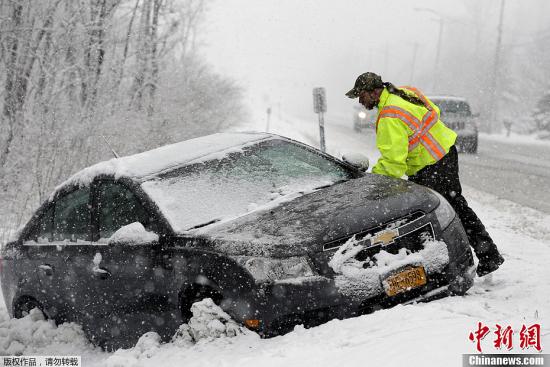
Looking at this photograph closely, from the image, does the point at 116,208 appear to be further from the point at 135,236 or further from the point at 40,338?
the point at 40,338

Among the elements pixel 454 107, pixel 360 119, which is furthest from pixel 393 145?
pixel 360 119

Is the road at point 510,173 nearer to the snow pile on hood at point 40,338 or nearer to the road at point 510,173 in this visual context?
the road at point 510,173

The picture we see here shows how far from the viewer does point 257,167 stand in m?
4.88

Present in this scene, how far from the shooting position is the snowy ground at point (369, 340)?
9.84 feet

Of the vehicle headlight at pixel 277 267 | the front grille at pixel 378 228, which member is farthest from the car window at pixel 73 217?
the front grille at pixel 378 228

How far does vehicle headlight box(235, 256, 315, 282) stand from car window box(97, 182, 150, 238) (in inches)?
42.3

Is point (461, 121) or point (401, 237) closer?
point (401, 237)

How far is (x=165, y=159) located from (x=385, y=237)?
6.48 ft

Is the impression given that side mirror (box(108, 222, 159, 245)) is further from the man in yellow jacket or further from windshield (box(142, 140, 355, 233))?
the man in yellow jacket

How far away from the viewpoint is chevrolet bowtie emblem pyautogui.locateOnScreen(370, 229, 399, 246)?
149 inches

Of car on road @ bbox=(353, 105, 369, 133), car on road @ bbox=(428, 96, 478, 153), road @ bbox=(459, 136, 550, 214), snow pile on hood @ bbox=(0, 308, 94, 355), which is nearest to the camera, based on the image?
snow pile on hood @ bbox=(0, 308, 94, 355)

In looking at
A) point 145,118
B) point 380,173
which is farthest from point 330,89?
point 380,173

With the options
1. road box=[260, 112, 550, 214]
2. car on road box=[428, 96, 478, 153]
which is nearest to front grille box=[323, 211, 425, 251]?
road box=[260, 112, 550, 214]

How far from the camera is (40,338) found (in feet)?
16.2
